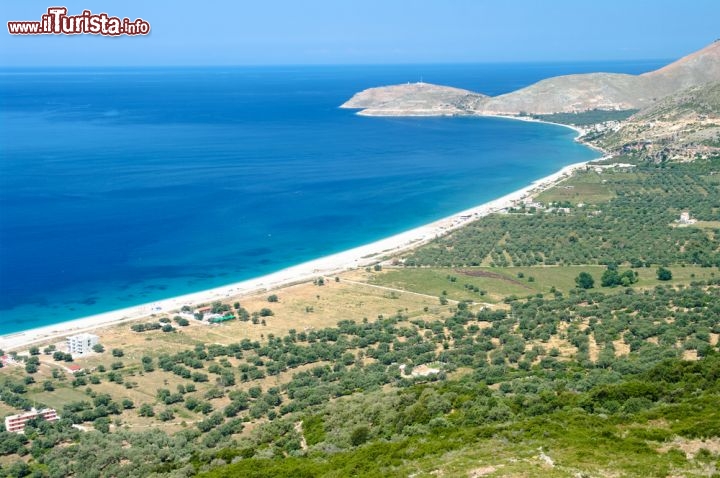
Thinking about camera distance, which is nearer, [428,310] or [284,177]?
[428,310]

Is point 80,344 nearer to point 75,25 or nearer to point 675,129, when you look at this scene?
point 75,25

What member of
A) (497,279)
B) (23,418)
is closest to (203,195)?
(497,279)

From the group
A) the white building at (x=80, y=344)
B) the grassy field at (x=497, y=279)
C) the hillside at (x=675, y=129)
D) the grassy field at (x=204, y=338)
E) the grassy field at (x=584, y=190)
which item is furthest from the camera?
the hillside at (x=675, y=129)

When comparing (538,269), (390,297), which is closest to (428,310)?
(390,297)

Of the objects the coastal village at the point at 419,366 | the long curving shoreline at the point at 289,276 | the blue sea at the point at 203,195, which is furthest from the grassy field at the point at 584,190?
the coastal village at the point at 419,366

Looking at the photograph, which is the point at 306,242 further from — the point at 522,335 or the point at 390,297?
the point at 522,335

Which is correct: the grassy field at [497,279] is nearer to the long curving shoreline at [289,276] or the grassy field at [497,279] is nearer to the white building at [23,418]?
the long curving shoreline at [289,276]

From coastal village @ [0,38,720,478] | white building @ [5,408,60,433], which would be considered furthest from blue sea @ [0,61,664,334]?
white building @ [5,408,60,433]
